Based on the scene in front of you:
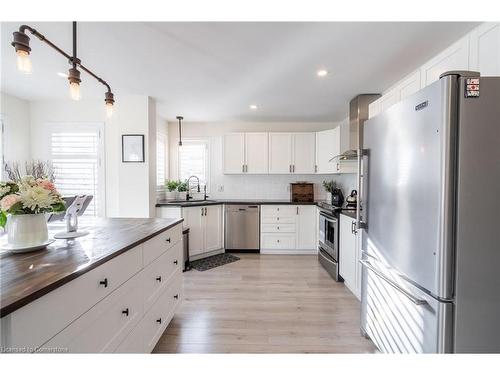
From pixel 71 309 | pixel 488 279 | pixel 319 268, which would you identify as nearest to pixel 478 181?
pixel 488 279

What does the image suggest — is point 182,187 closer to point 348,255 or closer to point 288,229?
point 288,229

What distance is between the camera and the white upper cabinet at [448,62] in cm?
167

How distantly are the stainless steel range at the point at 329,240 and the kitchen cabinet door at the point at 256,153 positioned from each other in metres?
1.33

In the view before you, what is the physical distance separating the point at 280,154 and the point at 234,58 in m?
2.35

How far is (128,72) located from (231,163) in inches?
87.8

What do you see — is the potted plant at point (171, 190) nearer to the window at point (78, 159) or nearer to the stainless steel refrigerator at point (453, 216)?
the window at point (78, 159)

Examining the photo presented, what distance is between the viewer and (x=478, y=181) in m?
1.05

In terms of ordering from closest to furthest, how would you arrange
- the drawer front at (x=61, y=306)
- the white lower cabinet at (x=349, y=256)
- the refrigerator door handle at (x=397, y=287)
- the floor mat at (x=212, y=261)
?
the drawer front at (x=61, y=306)
the refrigerator door handle at (x=397, y=287)
the white lower cabinet at (x=349, y=256)
the floor mat at (x=212, y=261)

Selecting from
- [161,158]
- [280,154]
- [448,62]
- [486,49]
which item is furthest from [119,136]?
[486,49]

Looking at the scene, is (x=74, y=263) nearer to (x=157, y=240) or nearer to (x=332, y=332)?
(x=157, y=240)

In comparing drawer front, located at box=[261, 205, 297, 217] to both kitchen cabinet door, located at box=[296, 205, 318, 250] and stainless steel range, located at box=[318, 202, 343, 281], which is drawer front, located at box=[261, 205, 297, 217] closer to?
kitchen cabinet door, located at box=[296, 205, 318, 250]

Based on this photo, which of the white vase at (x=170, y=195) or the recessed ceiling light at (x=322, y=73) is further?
the white vase at (x=170, y=195)

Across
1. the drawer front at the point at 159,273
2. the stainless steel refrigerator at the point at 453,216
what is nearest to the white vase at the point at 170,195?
the drawer front at the point at 159,273

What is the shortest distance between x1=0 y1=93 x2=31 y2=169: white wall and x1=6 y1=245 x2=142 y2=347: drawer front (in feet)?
10.8
